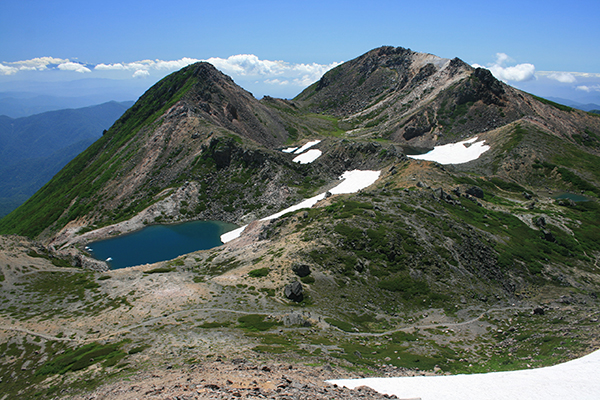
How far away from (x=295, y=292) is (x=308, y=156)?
275ft

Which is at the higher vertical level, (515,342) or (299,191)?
(299,191)

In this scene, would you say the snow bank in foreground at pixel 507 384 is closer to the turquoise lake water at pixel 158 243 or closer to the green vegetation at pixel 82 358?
the green vegetation at pixel 82 358

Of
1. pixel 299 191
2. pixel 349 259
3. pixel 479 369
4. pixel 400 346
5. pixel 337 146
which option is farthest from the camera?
pixel 337 146

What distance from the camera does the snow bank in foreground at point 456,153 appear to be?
10211cm

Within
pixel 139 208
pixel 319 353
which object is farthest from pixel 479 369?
pixel 139 208

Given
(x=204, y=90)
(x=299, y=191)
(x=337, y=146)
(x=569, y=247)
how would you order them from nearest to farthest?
(x=569, y=247), (x=299, y=191), (x=337, y=146), (x=204, y=90)

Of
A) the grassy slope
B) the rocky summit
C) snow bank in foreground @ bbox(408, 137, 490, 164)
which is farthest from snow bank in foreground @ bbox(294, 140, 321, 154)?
the grassy slope

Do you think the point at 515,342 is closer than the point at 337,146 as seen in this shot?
Yes

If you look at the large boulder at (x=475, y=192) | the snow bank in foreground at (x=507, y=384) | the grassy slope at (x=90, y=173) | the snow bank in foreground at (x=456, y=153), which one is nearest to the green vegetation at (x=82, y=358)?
the snow bank in foreground at (x=507, y=384)

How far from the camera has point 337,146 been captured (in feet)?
354

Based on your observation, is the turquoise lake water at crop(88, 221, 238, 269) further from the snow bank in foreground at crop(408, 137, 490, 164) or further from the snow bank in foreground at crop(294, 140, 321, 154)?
the snow bank in foreground at crop(408, 137, 490, 164)

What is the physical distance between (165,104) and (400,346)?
443 feet

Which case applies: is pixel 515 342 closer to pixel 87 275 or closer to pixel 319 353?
pixel 319 353

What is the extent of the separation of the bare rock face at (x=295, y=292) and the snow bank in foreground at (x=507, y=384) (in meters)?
15.0
